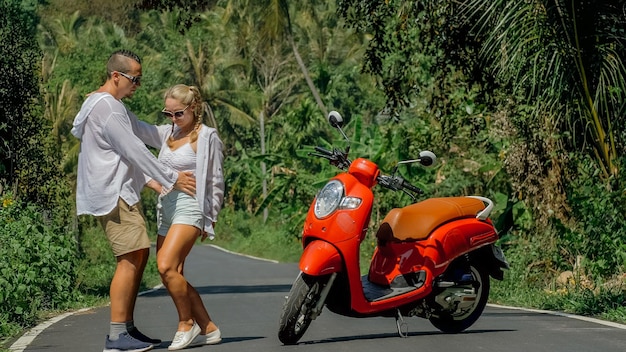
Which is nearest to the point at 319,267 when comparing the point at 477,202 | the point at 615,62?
the point at 477,202

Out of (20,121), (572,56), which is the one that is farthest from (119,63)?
(20,121)

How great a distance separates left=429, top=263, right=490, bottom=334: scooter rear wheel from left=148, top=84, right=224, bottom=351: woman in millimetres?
1822

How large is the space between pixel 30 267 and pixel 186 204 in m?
4.57

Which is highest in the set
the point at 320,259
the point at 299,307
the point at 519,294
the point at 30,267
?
the point at 320,259

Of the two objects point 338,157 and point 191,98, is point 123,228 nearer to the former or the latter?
point 191,98

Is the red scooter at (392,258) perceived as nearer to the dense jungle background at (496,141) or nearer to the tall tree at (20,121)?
the dense jungle background at (496,141)

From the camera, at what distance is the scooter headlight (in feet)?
28.3

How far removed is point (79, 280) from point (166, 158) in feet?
32.1

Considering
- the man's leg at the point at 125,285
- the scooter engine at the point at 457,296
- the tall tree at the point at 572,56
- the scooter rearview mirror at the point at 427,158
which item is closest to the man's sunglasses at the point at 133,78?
the man's leg at the point at 125,285

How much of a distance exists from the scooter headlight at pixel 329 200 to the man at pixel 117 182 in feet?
3.25

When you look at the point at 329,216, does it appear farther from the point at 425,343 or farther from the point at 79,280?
the point at 79,280

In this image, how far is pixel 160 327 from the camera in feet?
34.7

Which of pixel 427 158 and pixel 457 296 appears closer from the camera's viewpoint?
pixel 427 158

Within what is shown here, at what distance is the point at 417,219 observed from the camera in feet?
30.5
